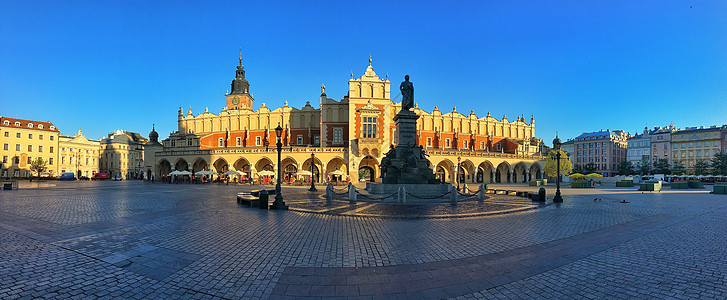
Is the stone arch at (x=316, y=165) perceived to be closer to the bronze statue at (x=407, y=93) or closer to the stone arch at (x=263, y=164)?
the stone arch at (x=263, y=164)

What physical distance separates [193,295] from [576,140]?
126m

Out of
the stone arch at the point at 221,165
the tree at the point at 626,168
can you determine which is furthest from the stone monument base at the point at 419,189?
the tree at the point at 626,168

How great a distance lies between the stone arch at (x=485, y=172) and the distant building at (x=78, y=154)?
93367 millimetres

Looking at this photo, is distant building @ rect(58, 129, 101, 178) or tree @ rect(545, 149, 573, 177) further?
distant building @ rect(58, 129, 101, 178)

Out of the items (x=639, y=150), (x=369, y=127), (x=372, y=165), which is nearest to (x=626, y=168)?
(x=639, y=150)

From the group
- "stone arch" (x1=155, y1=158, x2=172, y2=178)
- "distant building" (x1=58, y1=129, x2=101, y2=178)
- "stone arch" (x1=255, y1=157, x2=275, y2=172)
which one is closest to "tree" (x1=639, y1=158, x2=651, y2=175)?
"stone arch" (x1=255, y1=157, x2=275, y2=172)

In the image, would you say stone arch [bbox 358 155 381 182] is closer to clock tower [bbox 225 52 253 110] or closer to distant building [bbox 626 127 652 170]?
clock tower [bbox 225 52 253 110]

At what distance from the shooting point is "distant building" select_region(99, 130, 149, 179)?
85.2m

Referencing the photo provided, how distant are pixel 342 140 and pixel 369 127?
6312 mm

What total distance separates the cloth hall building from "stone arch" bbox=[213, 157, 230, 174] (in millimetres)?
160

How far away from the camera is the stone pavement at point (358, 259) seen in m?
4.59

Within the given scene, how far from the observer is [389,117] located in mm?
46688

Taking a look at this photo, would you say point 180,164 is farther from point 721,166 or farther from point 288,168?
point 721,166

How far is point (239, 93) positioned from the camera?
65375 millimetres
